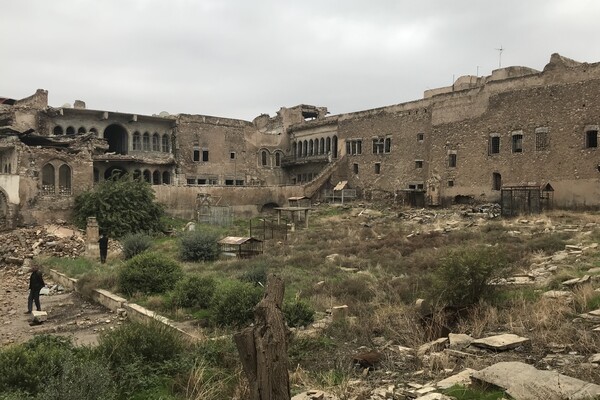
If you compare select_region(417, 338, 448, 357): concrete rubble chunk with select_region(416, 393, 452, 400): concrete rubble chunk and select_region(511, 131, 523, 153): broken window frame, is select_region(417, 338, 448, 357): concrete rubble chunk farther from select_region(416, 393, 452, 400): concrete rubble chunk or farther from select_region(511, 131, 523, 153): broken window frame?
select_region(511, 131, 523, 153): broken window frame

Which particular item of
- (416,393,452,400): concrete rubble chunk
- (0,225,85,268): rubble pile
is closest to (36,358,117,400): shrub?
(416,393,452,400): concrete rubble chunk

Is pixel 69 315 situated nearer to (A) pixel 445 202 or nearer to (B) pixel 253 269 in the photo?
(B) pixel 253 269

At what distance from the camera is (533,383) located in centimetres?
594

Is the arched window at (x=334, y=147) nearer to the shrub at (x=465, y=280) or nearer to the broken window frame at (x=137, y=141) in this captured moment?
the broken window frame at (x=137, y=141)

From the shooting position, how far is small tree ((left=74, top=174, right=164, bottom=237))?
89.9ft

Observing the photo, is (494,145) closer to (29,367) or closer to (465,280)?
(465,280)

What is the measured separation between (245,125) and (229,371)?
39431 millimetres

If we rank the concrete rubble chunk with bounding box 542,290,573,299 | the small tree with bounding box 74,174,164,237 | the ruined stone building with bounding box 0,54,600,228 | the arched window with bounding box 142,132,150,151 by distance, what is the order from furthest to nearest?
1. the arched window with bounding box 142,132,150,151
2. the ruined stone building with bounding box 0,54,600,228
3. the small tree with bounding box 74,174,164,237
4. the concrete rubble chunk with bounding box 542,290,573,299

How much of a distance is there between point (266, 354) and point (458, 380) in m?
3.06

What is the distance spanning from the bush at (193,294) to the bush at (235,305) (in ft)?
4.25

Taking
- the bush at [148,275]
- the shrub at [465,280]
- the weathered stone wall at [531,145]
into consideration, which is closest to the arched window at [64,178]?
the bush at [148,275]

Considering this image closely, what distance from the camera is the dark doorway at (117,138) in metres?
41.0

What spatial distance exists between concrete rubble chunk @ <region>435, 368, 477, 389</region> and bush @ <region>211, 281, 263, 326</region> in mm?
4923

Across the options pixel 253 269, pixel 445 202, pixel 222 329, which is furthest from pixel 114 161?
pixel 222 329
